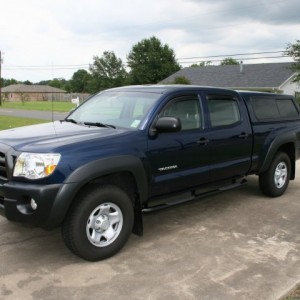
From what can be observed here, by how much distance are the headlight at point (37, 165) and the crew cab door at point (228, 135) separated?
85.1 inches

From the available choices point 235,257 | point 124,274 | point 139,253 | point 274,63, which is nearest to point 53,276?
point 124,274

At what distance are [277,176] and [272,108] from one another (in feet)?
3.63

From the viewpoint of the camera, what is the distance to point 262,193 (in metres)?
6.75

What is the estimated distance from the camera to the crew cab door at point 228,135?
5.23m

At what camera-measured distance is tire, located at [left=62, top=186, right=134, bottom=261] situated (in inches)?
153

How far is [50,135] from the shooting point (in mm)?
4246

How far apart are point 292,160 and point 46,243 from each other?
14.2ft

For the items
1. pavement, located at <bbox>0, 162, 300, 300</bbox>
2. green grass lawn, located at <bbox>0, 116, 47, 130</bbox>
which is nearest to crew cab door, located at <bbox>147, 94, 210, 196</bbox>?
pavement, located at <bbox>0, 162, 300, 300</bbox>

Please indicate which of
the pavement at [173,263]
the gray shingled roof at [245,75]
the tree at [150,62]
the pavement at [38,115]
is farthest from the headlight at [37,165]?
the tree at [150,62]

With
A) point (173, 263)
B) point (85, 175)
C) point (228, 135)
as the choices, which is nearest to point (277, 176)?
point (228, 135)

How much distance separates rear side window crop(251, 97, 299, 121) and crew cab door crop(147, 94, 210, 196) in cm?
142

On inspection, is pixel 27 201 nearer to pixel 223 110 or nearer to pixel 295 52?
pixel 223 110

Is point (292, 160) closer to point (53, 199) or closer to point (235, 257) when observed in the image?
point (235, 257)

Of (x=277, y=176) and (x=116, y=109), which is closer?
(x=116, y=109)
